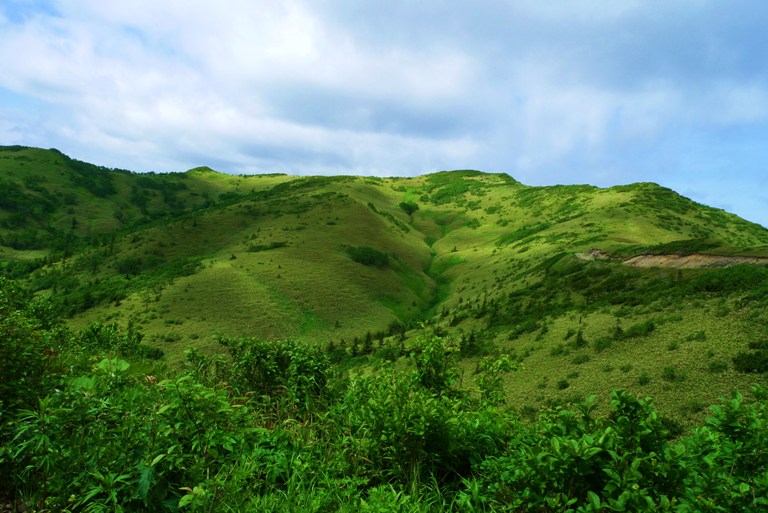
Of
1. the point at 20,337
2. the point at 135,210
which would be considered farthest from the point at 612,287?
the point at 135,210

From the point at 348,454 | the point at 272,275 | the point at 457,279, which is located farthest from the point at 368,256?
the point at 348,454

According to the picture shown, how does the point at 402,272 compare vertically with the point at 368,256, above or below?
below

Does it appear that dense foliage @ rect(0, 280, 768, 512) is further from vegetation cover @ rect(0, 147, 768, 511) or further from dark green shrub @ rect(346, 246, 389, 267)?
dark green shrub @ rect(346, 246, 389, 267)

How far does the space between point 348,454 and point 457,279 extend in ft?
262

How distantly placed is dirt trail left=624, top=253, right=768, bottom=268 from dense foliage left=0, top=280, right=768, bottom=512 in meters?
39.5

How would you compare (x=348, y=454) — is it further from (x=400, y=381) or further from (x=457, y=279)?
(x=457, y=279)

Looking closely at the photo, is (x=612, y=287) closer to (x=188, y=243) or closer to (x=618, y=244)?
(x=618, y=244)

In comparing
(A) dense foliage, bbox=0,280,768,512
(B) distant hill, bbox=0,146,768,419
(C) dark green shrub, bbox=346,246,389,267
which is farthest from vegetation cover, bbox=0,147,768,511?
(C) dark green shrub, bbox=346,246,389,267

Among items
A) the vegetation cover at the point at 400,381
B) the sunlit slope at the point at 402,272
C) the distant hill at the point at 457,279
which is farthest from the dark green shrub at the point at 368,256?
the vegetation cover at the point at 400,381

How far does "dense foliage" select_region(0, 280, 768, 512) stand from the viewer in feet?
16.8

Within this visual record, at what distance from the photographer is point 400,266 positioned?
94.1 meters

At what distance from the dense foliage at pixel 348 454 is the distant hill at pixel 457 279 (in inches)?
146

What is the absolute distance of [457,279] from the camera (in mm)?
85875

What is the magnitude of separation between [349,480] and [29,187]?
215189mm
